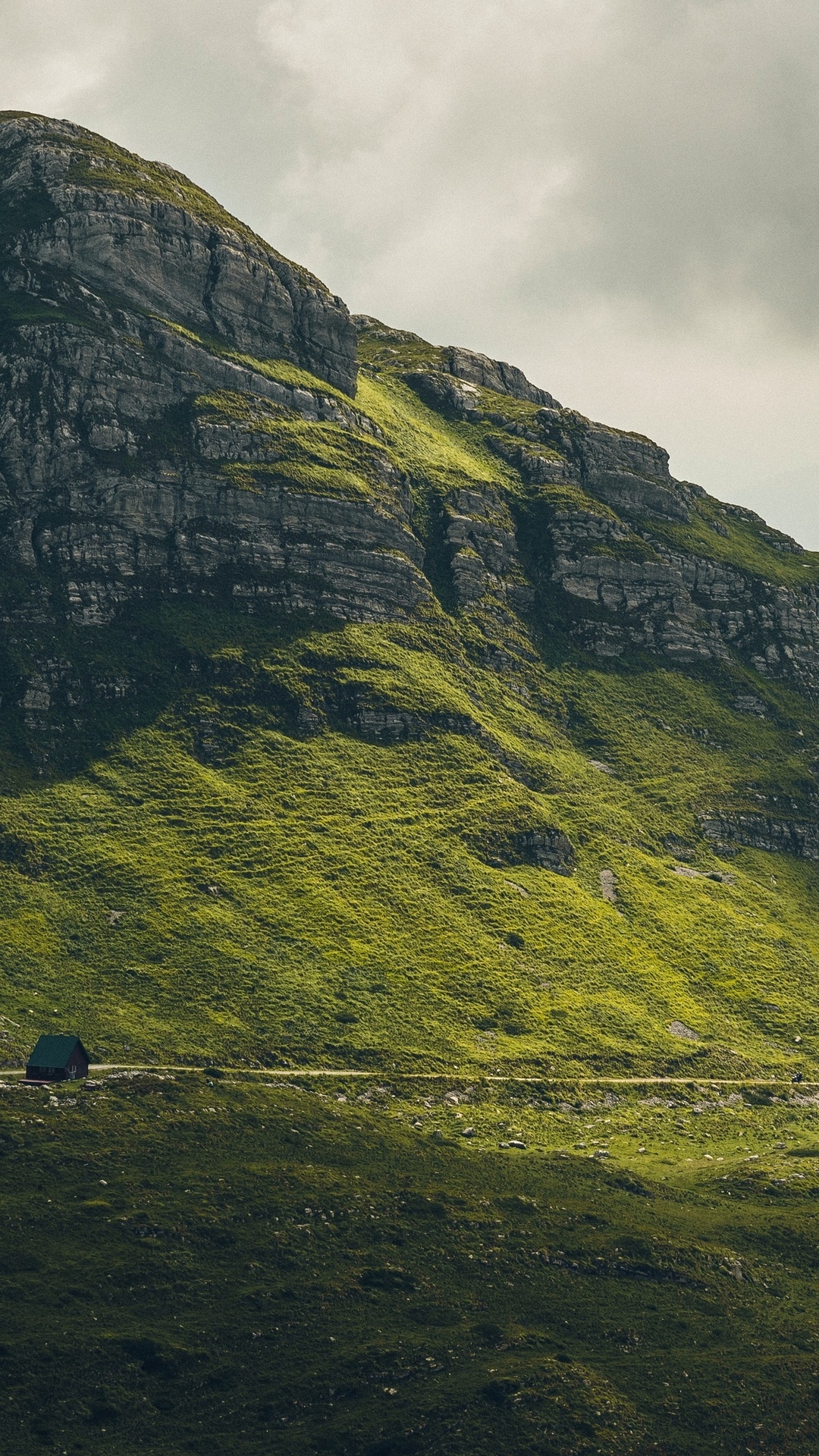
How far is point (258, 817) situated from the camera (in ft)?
604

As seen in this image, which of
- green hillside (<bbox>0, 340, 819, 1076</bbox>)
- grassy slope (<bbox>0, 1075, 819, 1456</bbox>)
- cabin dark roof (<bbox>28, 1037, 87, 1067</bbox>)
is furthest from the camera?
green hillside (<bbox>0, 340, 819, 1076</bbox>)

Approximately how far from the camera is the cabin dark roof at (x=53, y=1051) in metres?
116

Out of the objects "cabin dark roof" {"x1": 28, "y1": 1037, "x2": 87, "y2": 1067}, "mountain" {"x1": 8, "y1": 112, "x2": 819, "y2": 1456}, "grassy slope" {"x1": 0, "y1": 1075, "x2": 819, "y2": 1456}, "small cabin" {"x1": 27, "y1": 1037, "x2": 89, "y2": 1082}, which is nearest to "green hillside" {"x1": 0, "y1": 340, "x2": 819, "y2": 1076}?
"mountain" {"x1": 8, "y1": 112, "x2": 819, "y2": 1456}

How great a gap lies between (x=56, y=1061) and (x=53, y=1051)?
1135 millimetres

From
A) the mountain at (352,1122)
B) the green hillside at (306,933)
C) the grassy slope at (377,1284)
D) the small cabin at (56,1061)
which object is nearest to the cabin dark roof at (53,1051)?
the small cabin at (56,1061)

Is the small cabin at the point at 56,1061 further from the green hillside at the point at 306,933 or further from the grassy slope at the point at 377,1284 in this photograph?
the green hillside at the point at 306,933

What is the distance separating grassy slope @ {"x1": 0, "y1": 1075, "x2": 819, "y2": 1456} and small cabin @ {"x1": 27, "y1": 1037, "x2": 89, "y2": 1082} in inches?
110

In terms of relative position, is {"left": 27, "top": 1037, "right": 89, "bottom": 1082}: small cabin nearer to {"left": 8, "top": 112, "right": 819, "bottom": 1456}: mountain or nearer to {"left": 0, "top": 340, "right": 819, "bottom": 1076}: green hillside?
{"left": 8, "top": 112, "right": 819, "bottom": 1456}: mountain

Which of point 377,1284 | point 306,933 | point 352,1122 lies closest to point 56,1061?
point 352,1122

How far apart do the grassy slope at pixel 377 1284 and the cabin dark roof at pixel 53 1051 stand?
3546 millimetres

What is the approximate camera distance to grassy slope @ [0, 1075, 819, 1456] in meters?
75.8

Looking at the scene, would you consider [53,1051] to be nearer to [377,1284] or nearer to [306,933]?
[377,1284]

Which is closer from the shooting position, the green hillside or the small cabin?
the small cabin

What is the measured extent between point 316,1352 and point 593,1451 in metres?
18.1
